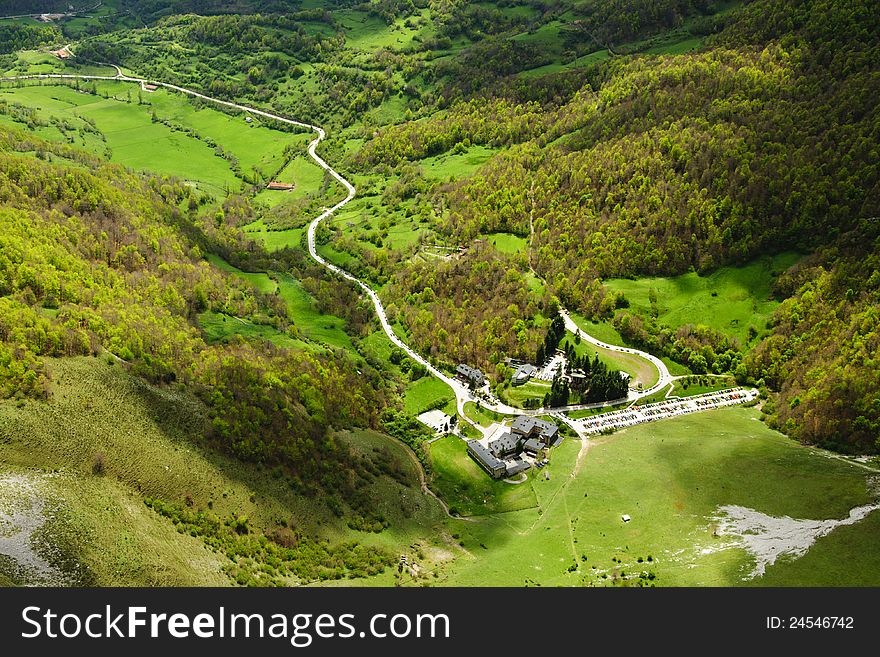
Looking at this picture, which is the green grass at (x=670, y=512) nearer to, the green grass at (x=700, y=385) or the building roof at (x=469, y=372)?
the green grass at (x=700, y=385)

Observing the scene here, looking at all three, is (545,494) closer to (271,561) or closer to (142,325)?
(271,561)

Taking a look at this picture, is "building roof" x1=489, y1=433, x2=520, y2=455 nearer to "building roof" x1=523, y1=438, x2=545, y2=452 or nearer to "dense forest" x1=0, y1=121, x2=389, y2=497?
"building roof" x1=523, y1=438, x2=545, y2=452

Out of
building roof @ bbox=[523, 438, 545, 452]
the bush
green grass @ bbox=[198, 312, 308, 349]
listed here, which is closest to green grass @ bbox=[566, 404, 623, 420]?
building roof @ bbox=[523, 438, 545, 452]

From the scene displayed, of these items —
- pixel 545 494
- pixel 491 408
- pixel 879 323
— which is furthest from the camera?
pixel 491 408

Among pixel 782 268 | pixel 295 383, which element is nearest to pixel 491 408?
pixel 295 383

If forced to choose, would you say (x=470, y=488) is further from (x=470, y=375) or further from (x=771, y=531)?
(x=771, y=531)

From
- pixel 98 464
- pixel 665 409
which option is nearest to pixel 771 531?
pixel 665 409
